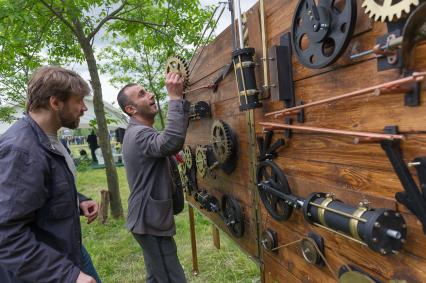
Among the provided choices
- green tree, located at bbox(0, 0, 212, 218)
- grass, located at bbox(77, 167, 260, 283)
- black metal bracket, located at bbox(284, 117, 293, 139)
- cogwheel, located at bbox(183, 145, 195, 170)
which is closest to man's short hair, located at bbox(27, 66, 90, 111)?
black metal bracket, located at bbox(284, 117, 293, 139)

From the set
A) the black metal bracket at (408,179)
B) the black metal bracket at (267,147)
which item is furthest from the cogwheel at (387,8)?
the black metal bracket at (267,147)

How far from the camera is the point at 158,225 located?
2598mm

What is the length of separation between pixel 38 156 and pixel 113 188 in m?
5.36

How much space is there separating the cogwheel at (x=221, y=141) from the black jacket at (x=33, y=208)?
1.16 meters

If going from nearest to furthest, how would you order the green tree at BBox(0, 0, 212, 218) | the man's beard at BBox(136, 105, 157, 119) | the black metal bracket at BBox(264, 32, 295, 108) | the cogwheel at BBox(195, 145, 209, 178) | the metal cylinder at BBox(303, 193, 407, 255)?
the metal cylinder at BBox(303, 193, 407, 255) → the black metal bracket at BBox(264, 32, 295, 108) → the man's beard at BBox(136, 105, 157, 119) → the cogwheel at BBox(195, 145, 209, 178) → the green tree at BBox(0, 0, 212, 218)

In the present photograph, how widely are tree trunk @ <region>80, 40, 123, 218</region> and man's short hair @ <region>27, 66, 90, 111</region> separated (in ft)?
15.3

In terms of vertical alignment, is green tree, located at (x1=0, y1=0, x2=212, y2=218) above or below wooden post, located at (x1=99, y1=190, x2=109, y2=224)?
above

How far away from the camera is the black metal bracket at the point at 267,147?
6.28 ft

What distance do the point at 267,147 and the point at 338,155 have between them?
23.7 inches

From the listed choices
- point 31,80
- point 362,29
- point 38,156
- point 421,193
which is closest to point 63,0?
point 31,80

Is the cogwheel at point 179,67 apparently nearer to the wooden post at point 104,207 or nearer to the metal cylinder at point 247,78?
the metal cylinder at point 247,78

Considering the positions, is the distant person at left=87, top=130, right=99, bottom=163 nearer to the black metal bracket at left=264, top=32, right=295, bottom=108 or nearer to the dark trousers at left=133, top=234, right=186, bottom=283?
the dark trousers at left=133, top=234, right=186, bottom=283

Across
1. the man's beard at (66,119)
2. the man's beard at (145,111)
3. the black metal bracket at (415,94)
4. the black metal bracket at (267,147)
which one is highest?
the man's beard at (145,111)

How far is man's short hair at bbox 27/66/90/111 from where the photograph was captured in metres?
1.79
